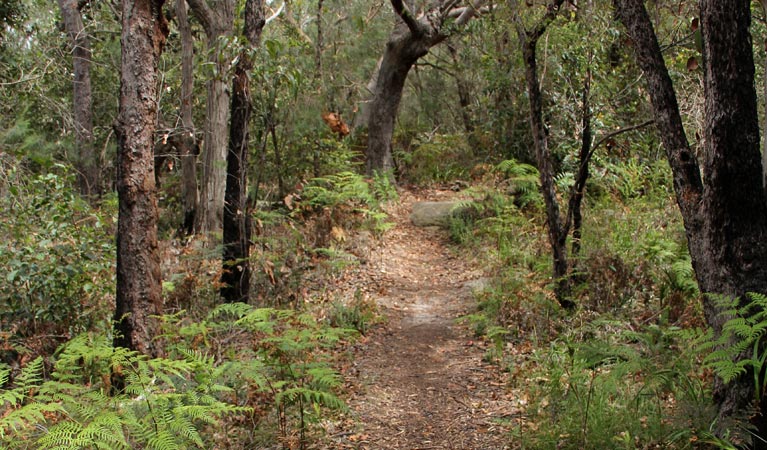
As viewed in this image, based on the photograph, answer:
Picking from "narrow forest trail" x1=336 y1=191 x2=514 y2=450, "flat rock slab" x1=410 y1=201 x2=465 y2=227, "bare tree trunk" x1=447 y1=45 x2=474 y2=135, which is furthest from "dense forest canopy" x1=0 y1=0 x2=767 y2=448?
"bare tree trunk" x1=447 y1=45 x2=474 y2=135

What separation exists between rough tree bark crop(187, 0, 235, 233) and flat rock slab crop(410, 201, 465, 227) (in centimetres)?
394

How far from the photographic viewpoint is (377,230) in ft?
36.0

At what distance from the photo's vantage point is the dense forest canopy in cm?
394

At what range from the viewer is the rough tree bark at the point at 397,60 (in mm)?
13422

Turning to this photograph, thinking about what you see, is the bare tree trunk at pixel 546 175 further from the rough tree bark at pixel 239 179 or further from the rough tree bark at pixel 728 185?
the rough tree bark at pixel 239 179

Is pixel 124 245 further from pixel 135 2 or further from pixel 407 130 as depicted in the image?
pixel 407 130

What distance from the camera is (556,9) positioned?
22.7 ft

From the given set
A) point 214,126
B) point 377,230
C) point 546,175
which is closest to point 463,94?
point 377,230

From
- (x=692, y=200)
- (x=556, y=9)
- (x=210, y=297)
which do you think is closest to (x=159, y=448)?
(x=692, y=200)

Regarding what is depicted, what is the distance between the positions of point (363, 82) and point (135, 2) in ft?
49.9

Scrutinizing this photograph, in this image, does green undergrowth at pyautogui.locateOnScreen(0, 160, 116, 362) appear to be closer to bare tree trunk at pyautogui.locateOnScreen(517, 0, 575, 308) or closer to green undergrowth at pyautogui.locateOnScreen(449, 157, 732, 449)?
green undergrowth at pyautogui.locateOnScreen(449, 157, 732, 449)

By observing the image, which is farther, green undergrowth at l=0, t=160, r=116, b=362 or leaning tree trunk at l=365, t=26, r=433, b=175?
leaning tree trunk at l=365, t=26, r=433, b=175

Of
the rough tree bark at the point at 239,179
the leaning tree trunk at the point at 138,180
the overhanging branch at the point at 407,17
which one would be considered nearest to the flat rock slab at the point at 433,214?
the overhanging branch at the point at 407,17

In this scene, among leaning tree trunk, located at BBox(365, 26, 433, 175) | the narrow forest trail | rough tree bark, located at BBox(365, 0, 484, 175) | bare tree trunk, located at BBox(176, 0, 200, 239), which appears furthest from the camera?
leaning tree trunk, located at BBox(365, 26, 433, 175)
